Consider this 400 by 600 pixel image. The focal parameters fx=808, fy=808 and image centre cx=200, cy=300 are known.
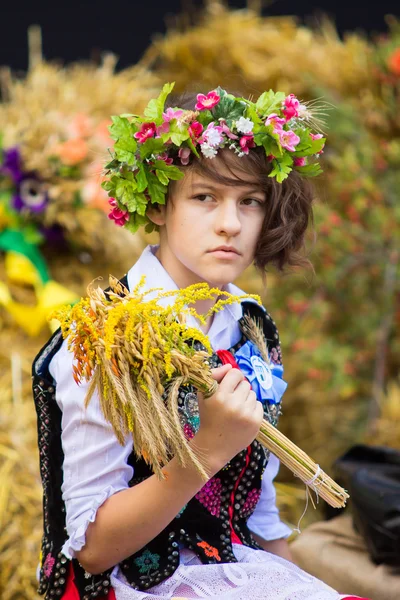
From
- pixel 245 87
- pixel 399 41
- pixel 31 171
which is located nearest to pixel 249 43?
pixel 399 41

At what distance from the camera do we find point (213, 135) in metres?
1.46

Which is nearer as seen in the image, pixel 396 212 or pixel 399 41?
pixel 396 212

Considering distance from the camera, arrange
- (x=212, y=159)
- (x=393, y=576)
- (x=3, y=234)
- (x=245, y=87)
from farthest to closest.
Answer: (x=3, y=234), (x=393, y=576), (x=245, y=87), (x=212, y=159)

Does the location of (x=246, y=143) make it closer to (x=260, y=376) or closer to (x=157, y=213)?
(x=157, y=213)

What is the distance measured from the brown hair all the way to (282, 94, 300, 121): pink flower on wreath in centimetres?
8

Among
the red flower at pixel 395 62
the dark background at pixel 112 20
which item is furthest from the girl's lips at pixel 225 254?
the dark background at pixel 112 20

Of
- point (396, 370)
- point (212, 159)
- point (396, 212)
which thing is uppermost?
point (212, 159)

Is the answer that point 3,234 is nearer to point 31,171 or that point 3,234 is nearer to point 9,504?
point 31,171

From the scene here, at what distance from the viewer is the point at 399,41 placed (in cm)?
339

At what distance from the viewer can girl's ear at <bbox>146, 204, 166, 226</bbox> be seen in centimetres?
156

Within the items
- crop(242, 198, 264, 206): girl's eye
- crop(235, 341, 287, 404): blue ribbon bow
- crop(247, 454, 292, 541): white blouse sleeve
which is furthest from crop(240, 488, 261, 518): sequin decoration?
crop(242, 198, 264, 206): girl's eye

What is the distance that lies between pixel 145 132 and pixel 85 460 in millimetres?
593

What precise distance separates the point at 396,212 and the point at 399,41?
31.5 inches

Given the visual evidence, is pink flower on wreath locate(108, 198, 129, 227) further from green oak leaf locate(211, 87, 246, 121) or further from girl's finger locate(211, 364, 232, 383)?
girl's finger locate(211, 364, 232, 383)
